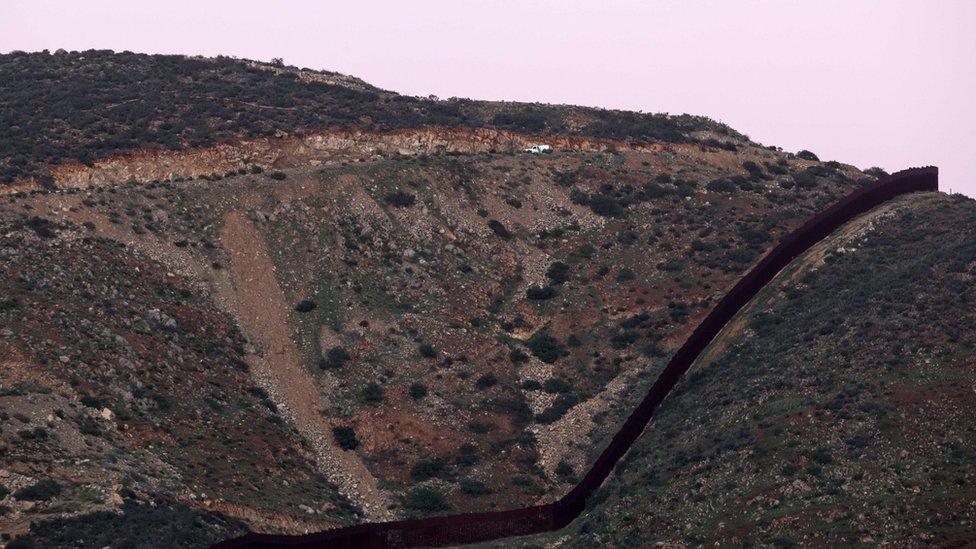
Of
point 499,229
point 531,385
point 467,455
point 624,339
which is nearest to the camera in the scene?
point 467,455

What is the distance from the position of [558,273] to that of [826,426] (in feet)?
80.3

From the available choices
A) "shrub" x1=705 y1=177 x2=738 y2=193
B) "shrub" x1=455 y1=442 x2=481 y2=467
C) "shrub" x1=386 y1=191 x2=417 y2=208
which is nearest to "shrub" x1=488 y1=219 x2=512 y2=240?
"shrub" x1=386 y1=191 x2=417 y2=208

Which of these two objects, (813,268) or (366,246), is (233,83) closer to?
(366,246)

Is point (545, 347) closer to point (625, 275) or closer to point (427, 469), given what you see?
point (625, 275)

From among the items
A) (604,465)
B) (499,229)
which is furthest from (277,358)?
(499,229)

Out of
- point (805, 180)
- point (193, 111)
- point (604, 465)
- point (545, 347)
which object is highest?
point (193, 111)

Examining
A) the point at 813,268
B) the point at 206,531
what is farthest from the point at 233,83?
the point at 206,531

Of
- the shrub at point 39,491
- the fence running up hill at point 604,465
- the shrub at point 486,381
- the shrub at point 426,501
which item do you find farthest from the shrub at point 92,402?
the shrub at point 486,381

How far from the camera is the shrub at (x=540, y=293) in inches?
2502

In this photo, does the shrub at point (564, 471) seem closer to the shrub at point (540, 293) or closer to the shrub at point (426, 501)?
the shrub at point (426, 501)

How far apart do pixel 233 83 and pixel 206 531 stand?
50189mm

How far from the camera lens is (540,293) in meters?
63.8

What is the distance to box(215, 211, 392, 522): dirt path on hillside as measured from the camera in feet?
163

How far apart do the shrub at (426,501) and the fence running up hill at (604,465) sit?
3.50 m
